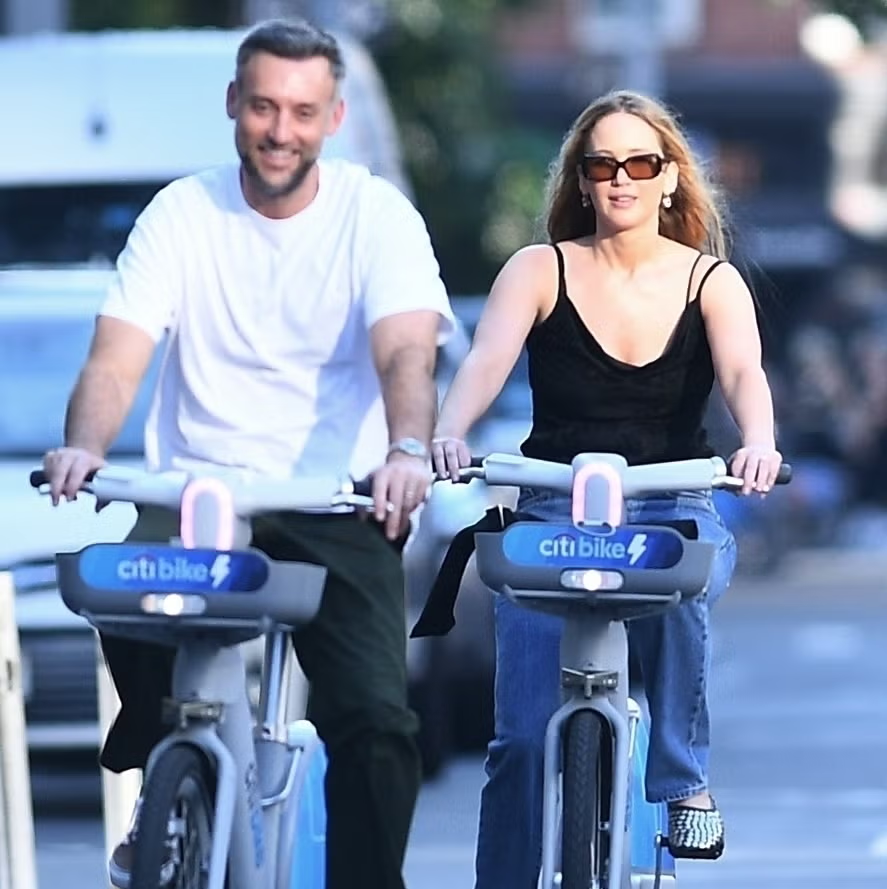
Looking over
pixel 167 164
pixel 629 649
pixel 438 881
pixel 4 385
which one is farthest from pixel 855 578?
pixel 629 649

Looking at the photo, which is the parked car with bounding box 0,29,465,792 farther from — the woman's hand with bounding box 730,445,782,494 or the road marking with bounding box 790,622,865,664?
the woman's hand with bounding box 730,445,782,494

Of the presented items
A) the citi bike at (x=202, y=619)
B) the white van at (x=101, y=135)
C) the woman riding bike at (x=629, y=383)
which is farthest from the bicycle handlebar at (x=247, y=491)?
the white van at (x=101, y=135)

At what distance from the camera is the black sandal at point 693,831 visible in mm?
5785

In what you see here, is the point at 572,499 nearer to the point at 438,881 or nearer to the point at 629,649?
the point at 629,649

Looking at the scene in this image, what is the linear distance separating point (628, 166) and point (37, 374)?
20.7 ft

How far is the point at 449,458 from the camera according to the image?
17.9ft

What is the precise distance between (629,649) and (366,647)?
51 centimetres

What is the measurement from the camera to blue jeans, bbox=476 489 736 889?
226 inches

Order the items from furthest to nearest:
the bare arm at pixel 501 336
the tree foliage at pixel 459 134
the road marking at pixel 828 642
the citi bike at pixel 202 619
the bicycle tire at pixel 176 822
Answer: the tree foliage at pixel 459 134 → the road marking at pixel 828 642 → the bare arm at pixel 501 336 → the citi bike at pixel 202 619 → the bicycle tire at pixel 176 822

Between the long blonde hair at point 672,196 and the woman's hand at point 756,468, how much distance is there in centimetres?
69

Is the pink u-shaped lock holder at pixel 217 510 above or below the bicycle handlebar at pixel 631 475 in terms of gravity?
below

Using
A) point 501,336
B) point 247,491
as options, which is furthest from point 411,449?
point 501,336

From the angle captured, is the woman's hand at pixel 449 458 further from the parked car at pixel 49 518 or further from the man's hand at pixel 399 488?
the parked car at pixel 49 518

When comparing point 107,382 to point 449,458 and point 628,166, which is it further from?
point 628,166
